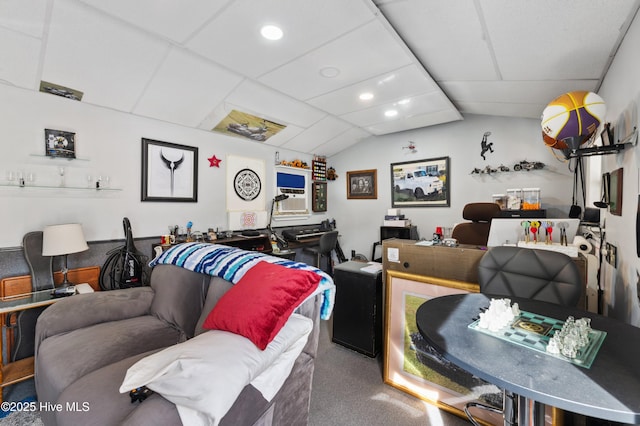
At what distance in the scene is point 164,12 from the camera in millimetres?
1653

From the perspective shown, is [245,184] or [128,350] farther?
[245,184]

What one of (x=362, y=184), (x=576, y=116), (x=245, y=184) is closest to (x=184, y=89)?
(x=245, y=184)

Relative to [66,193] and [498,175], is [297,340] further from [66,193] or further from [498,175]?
[498,175]

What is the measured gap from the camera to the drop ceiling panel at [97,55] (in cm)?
169

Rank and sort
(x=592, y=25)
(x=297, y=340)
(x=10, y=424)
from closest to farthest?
(x=297, y=340)
(x=592, y=25)
(x=10, y=424)

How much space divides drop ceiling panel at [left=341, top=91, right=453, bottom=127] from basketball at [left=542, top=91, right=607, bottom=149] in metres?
1.53

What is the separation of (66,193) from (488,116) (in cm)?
498

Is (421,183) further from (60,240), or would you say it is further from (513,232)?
(60,240)

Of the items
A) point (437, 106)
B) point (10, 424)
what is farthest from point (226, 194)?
point (437, 106)

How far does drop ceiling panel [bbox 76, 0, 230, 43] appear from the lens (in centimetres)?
158

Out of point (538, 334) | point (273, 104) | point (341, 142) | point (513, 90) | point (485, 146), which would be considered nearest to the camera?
point (538, 334)

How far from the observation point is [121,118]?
2.70 m

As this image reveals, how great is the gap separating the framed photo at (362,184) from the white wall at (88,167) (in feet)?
8.37

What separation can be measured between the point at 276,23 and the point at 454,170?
3.22m
